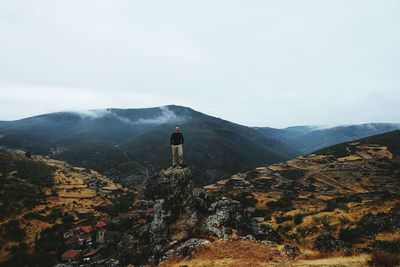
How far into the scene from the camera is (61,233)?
178ft

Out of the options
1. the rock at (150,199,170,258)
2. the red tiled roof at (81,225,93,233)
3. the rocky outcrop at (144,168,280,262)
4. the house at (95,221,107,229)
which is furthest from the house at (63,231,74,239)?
the rock at (150,199,170,258)

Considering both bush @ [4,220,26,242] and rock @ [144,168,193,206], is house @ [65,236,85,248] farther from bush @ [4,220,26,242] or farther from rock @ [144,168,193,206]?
rock @ [144,168,193,206]

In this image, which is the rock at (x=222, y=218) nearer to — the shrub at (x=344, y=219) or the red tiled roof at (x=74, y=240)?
the shrub at (x=344, y=219)

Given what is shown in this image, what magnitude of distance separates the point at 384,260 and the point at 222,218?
1282 centimetres

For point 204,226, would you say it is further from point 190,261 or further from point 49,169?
point 49,169

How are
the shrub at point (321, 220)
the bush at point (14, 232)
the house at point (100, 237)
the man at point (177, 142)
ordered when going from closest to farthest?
the man at point (177, 142), the shrub at point (321, 220), the house at point (100, 237), the bush at point (14, 232)

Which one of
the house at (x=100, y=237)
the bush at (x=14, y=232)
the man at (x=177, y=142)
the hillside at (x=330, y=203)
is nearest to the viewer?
the hillside at (x=330, y=203)

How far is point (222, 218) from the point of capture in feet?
79.9

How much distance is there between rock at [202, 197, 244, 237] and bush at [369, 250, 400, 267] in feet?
34.5

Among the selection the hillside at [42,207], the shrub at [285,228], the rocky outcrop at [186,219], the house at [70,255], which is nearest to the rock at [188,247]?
the rocky outcrop at [186,219]

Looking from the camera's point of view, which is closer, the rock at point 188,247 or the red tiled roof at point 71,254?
the rock at point 188,247

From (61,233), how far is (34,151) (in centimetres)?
14222

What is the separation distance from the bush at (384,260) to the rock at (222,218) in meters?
10.5

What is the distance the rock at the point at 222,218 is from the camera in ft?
75.6
